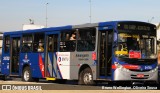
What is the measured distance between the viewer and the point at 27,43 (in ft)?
92.6

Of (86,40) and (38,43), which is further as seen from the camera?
(38,43)

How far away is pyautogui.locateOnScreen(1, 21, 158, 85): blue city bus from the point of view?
71.3ft

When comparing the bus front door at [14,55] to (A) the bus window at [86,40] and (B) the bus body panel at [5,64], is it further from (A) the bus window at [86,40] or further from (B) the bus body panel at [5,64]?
(A) the bus window at [86,40]

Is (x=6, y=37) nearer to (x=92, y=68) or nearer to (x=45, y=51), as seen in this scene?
(x=45, y=51)

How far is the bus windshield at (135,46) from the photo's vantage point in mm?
21641

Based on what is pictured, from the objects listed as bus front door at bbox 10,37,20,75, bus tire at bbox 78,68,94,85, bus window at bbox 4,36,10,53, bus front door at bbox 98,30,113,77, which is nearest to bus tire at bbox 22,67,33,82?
bus front door at bbox 10,37,20,75

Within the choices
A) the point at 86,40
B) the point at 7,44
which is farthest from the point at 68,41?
the point at 7,44

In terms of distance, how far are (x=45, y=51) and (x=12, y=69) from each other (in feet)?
13.2

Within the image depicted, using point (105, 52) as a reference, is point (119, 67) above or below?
below

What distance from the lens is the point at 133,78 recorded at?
21891 millimetres

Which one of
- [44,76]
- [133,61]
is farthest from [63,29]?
[133,61]

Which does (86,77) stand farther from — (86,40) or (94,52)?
(86,40)

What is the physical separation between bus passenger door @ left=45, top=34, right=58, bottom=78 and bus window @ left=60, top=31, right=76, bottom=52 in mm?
637

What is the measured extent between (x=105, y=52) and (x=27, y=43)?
7.23 metres
